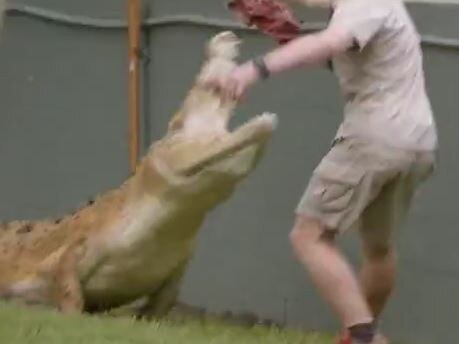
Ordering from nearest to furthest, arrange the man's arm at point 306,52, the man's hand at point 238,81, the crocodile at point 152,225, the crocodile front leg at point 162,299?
1. the man's hand at point 238,81
2. the man's arm at point 306,52
3. the crocodile at point 152,225
4. the crocodile front leg at point 162,299

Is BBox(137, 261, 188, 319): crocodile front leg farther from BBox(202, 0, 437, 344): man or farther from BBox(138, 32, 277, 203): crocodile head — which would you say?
BBox(202, 0, 437, 344): man

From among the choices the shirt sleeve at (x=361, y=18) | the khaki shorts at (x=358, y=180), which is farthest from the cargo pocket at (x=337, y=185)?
the shirt sleeve at (x=361, y=18)

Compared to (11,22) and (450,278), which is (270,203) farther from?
(11,22)

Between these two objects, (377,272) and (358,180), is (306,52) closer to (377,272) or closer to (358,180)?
(358,180)

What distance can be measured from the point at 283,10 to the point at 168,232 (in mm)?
1081

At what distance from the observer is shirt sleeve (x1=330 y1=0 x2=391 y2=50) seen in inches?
252

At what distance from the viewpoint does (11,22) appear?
31.5 feet

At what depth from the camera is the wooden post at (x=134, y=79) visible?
28.6 feet

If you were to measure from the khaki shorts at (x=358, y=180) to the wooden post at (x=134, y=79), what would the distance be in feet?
7.26

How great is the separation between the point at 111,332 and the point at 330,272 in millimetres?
869

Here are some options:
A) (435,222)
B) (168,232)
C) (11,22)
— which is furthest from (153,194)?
(11,22)

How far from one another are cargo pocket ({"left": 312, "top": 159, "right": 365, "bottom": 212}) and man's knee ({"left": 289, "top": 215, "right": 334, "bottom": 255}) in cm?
9

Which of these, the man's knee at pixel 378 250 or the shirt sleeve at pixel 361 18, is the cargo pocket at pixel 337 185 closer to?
the man's knee at pixel 378 250

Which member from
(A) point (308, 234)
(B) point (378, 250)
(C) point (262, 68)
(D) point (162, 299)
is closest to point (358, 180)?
(A) point (308, 234)
